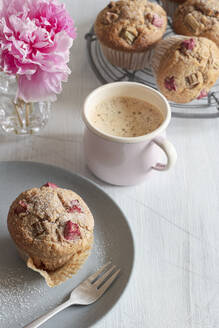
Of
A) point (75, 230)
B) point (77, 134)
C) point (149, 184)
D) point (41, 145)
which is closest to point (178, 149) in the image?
point (149, 184)

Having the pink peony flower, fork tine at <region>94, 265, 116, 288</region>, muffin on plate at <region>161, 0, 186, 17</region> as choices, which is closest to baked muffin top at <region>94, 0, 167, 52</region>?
muffin on plate at <region>161, 0, 186, 17</region>

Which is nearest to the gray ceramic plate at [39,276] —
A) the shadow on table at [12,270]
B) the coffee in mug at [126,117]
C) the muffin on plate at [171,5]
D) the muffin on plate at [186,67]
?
the shadow on table at [12,270]

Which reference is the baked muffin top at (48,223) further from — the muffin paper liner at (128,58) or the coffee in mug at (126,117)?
the muffin paper liner at (128,58)

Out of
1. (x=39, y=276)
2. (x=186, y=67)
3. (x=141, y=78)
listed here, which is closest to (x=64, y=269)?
(x=39, y=276)

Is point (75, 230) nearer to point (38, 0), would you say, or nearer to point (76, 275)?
point (76, 275)

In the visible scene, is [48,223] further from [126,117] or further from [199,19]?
[199,19]
